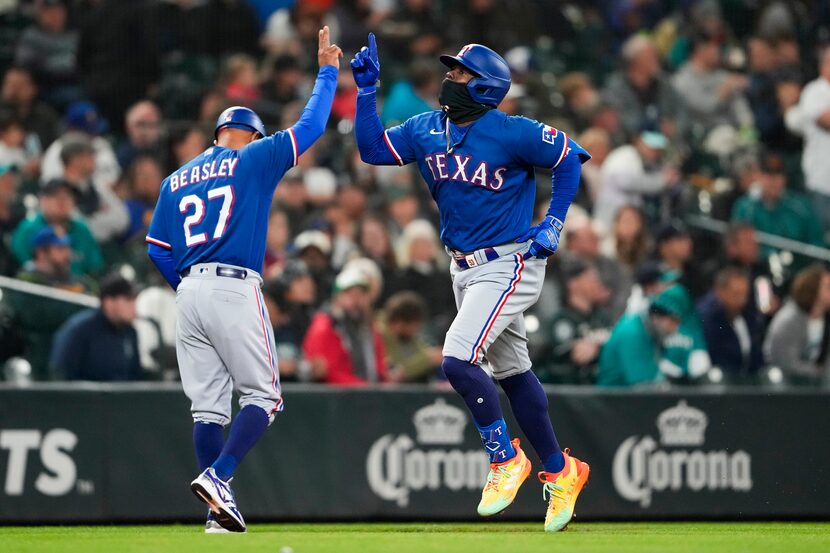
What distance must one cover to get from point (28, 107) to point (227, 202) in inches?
239

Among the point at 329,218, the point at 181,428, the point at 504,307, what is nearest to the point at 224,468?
the point at 504,307

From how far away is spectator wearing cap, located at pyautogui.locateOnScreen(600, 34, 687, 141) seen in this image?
1474cm

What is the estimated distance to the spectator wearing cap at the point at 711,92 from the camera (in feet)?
49.5

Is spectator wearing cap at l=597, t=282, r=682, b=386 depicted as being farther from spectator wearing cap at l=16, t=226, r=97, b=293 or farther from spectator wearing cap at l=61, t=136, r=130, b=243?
spectator wearing cap at l=61, t=136, r=130, b=243

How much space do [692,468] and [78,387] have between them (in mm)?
4300

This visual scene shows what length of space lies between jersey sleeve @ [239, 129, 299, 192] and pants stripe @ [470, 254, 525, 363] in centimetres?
129

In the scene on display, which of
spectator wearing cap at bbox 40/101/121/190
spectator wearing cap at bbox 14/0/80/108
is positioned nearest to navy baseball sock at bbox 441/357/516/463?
spectator wearing cap at bbox 40/101/121/190

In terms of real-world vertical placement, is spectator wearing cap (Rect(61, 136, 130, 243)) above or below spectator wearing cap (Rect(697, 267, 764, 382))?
above

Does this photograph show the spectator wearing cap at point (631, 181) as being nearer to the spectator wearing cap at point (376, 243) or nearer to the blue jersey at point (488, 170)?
the spectator wearing cap at point (376, 243)

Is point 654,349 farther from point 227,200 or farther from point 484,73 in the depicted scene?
point 227,200

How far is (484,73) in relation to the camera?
741cm

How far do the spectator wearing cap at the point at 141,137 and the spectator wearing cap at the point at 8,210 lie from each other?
122 centimetres

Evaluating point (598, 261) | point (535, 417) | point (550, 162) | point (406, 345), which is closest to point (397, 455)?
point (406, 345)

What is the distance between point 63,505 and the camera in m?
9.41
